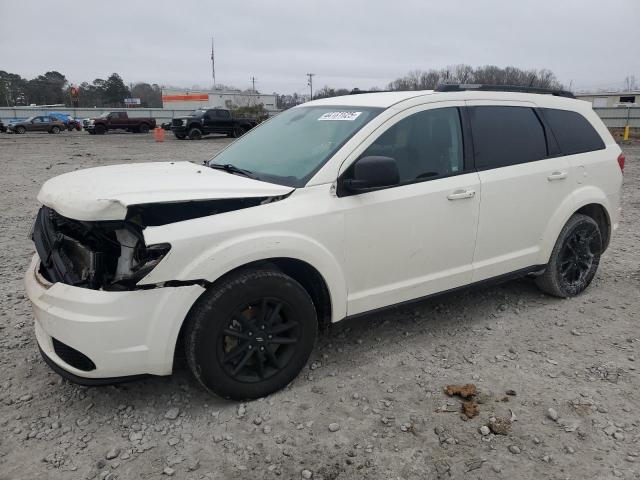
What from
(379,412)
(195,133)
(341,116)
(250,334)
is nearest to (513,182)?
(341,116)

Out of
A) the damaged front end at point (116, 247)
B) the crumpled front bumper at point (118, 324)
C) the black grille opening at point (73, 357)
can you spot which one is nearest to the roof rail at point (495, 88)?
the damaged front end at point (116, 247)

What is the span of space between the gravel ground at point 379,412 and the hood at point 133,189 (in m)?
1.19

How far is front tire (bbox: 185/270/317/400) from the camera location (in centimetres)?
277

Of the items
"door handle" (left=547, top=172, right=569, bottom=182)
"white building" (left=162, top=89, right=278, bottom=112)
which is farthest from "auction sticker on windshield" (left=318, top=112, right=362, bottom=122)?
"white building" (left=162, top=89, right=278, bottom=112)

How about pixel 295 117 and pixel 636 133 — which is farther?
pixel 636 133

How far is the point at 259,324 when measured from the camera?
2943mm

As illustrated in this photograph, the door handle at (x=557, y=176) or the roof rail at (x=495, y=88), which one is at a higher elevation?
the roof rail at (x=495, y=88)

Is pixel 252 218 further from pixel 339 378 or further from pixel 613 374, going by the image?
pixel 613 374

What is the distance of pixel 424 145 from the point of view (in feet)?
11.7

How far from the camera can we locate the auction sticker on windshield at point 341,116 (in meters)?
3.49

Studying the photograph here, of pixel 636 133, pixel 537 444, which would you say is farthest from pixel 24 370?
pixel 636 133

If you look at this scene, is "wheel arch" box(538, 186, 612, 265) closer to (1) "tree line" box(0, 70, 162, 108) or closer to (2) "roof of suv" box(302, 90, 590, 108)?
(2) "roof of suv" box(302, 90, 590, 108)

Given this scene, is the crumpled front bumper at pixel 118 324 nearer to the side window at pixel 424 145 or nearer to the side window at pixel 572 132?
the side window at pixel 424 145

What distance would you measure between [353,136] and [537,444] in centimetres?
206
